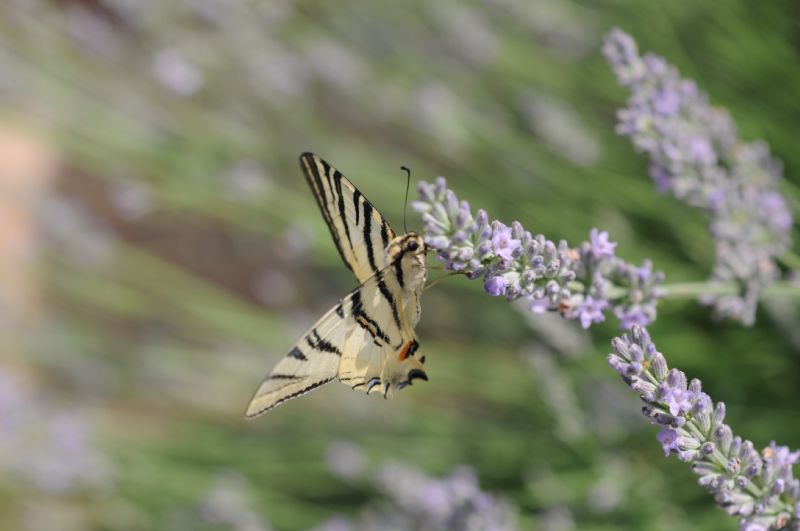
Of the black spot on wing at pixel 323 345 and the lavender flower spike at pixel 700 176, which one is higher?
the lavender flower spike at pixel 700 176

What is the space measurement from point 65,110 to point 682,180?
6.29 feet

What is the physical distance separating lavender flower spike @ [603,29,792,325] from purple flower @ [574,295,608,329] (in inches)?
10.2

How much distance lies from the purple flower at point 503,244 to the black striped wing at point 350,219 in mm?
183

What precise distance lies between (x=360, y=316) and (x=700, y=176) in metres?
0.59

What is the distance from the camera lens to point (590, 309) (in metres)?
0.96

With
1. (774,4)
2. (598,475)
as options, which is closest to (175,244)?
(598,475)

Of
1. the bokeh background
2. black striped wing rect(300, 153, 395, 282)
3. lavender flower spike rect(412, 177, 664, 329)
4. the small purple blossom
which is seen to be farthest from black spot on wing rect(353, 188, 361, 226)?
the bokeh background

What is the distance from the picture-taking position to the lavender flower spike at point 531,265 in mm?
877

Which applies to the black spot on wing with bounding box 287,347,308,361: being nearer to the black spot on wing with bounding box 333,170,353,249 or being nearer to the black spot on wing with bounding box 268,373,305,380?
the black spot on wing with bounding box 268,373,305,380

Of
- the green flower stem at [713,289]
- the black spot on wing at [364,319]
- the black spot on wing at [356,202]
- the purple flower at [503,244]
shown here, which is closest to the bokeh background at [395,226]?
the green flower stem at [713,289]

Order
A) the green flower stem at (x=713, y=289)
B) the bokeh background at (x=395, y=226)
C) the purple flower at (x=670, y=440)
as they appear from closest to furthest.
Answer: the purple flower at (x=670, y=440) < the green flower stem at (x=713, y=289) < the bokeh background at (x=395, y=226)

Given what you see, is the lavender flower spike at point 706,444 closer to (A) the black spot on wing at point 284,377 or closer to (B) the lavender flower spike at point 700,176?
(B) the lavender flower spike at point 700,176

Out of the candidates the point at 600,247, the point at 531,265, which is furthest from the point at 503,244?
the point at 600,247

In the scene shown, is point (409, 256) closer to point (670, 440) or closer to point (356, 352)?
point (356, 352)
